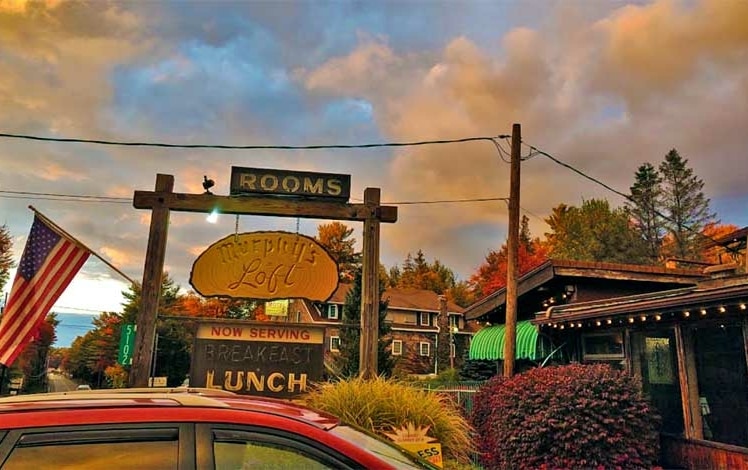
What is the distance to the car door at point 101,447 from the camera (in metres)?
1.78

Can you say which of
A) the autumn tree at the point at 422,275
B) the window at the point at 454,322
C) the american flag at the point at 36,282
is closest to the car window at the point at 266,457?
the american flag at the point at 36,282

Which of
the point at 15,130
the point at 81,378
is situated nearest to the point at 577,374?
the point at 15,130

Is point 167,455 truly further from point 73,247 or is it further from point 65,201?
point 65,201

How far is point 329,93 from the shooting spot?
1257cm

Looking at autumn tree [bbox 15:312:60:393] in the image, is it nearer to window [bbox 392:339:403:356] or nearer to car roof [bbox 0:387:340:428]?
window [bbox 392:339:403:356]

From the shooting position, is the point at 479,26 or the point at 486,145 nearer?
the point at 479,26

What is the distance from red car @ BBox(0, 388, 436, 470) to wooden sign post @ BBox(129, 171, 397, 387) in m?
5.67

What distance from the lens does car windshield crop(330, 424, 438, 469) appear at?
216 centimetres

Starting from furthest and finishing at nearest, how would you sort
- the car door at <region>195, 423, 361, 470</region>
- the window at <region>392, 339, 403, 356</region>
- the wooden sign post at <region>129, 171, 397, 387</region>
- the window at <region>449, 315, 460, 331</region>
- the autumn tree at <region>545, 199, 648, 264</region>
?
1. the window at <region>449, 315, 460, 331</region>
2. the window at <region>392, 339, 403, 356</region>
3. the autumn tree at <region>545, 199, 648, 264</region>
4. the wooden sign post at <region>129, 171, 397, 387</region>
5. the car door at <region>195, 423, 361, 470</region>

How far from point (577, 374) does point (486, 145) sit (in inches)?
298

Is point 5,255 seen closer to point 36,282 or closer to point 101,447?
point 36,282

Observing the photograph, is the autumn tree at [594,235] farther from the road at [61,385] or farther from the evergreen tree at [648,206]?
the road at [61,385]

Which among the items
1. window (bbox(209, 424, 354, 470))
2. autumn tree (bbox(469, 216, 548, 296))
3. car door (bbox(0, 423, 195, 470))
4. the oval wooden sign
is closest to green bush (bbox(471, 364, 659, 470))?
the oval wooden sign

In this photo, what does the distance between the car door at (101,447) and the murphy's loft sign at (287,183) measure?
6240mm
